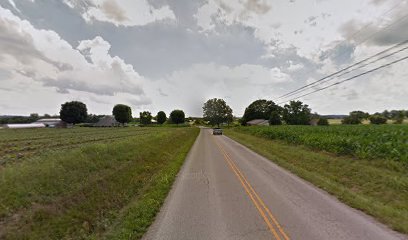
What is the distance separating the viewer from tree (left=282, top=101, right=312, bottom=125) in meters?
101

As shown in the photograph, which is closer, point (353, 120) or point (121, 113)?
point (353, 120)

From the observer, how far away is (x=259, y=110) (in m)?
125

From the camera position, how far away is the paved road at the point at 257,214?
5.81 metres

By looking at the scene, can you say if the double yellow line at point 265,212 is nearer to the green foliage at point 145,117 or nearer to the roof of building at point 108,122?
the roof of building at point 108,122

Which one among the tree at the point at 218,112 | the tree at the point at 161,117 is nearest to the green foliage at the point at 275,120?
the tree at the point at 218,112

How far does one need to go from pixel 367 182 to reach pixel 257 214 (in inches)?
298

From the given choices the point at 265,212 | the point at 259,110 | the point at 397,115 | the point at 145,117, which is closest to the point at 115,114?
the point at 145,117

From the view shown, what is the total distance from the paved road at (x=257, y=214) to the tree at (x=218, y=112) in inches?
4450

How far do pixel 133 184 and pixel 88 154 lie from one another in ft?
15.9

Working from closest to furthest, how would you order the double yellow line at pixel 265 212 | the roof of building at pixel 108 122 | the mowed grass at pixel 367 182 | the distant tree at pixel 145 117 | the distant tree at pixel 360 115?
the double yellow line at pixel 265 212
the mowed grass at pixel 367 182
the distant tree at pixel 360 115
the roof of building at pixel 108 122
the distant tree at pixel 145 117

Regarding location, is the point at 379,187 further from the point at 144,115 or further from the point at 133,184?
the point at 144,115

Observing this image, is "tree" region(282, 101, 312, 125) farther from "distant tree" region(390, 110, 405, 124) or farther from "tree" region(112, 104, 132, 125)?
"tree" region(112, 104, 132, 125)

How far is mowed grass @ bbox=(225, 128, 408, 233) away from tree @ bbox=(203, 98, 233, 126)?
106 m

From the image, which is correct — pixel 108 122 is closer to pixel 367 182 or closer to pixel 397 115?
pixel 367 182
